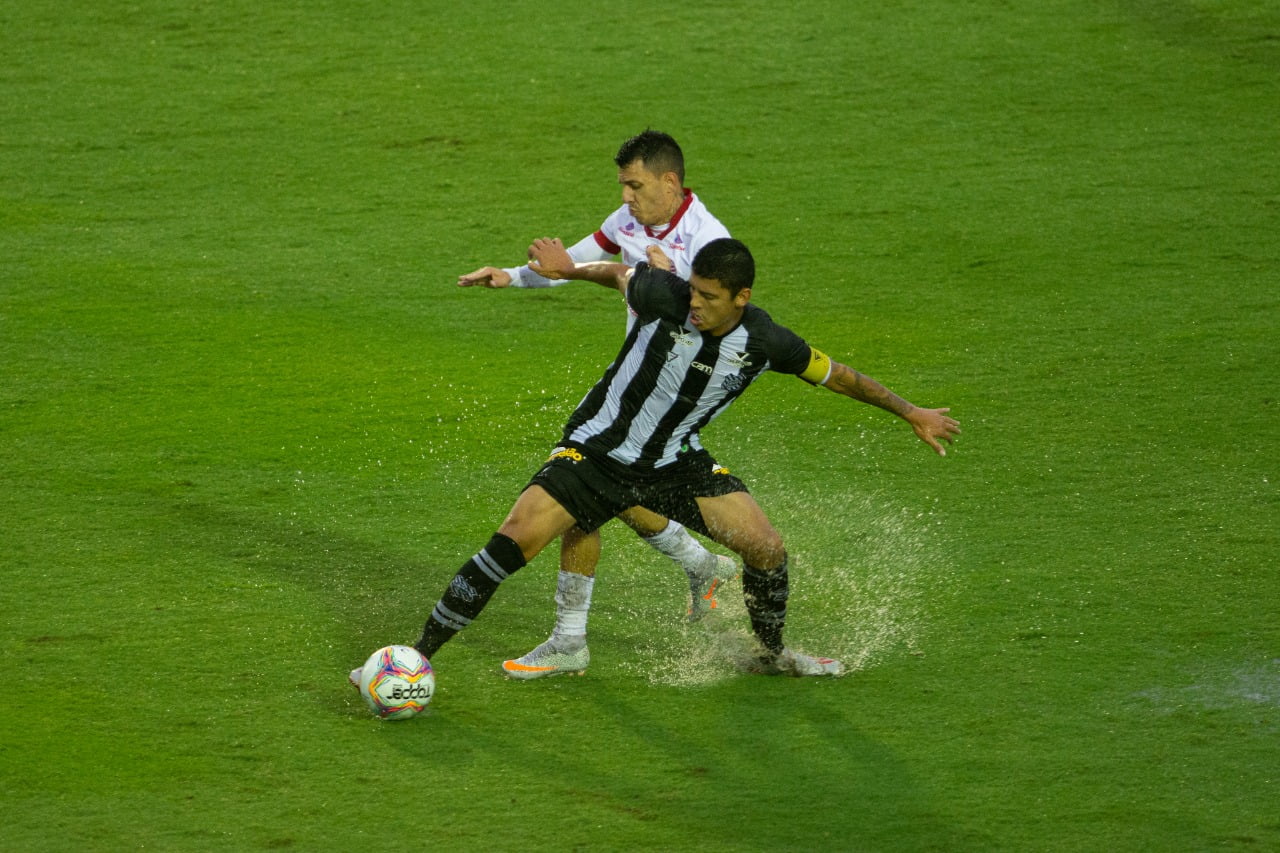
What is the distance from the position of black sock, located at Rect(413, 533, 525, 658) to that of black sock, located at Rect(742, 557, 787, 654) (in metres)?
0.86

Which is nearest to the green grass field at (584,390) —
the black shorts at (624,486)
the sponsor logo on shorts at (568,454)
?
the black shorts at (624,486)

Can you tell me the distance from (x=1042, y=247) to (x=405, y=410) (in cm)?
459

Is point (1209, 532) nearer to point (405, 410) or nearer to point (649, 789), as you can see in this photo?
point (649, 789)

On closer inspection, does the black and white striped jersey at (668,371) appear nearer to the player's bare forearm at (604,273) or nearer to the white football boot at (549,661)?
the player's bare forearm at (604,273)

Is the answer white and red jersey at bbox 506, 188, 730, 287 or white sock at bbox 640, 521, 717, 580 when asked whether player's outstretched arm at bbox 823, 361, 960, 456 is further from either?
white sock at bbox 640, 521, 717, 580

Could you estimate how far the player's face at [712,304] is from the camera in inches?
219

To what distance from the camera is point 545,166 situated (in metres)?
12.0

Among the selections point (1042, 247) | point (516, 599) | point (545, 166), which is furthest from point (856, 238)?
point (516, 599)

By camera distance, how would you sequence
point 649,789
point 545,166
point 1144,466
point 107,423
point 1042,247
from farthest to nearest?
point 545,166
point 1042,247
point 107,423
point 1144,466
point 649,789

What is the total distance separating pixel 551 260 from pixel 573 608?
1.32m

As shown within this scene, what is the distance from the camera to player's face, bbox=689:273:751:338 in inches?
219

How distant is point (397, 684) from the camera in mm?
5594

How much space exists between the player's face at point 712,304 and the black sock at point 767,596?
92 centimetres

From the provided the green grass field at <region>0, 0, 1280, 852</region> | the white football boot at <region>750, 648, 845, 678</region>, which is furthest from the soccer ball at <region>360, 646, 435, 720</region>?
the white football boot at <region>750, 648, 845, 678</region>
